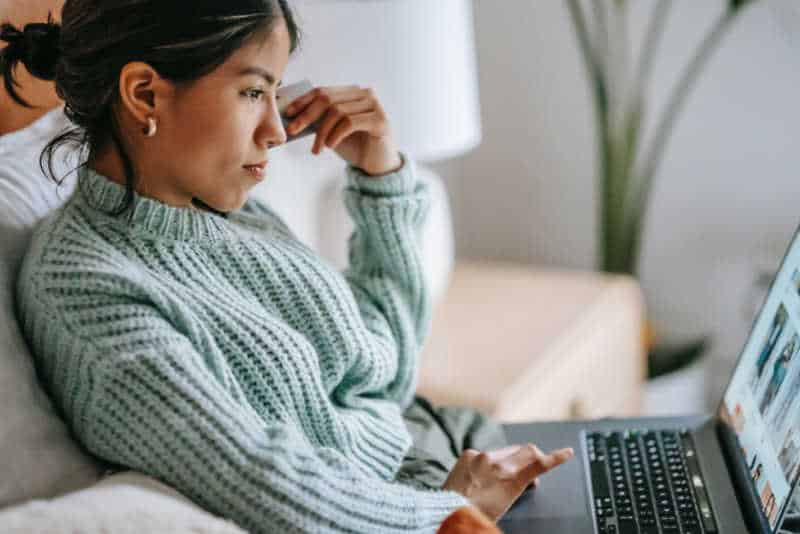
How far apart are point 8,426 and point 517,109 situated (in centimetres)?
184

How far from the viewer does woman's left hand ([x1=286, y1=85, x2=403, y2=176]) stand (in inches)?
49.1

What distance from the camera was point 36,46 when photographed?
1064mm

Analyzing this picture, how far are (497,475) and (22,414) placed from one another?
18.3 inches

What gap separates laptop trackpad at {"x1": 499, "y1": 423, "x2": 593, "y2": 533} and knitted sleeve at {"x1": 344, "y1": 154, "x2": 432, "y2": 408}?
20 centimetres

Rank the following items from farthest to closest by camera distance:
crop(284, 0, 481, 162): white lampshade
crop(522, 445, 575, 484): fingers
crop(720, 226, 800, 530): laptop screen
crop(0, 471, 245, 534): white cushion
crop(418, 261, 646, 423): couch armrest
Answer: crop(418, 261, 646, 423): couch armrest, crop(284, 0, 481, 162): white lampshade, crop(522, 445, 575, 484): fingers, crop(720, 226, 800, 530): laptop screen, crop(0, 471, 245, 534): white cushion

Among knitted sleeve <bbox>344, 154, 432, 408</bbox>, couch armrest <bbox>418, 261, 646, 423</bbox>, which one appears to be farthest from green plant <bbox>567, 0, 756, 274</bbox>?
knitted sleeve <bbox>344, 154, 432, 408</bbox>

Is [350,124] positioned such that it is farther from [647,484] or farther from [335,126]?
[647,484]

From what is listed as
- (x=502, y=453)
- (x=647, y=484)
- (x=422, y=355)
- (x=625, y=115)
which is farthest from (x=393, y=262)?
(x=625, y=115)

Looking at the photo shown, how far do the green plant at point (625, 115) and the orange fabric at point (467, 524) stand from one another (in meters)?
1.51

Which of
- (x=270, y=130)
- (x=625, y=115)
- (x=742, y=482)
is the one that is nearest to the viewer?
(x=270, y=130)

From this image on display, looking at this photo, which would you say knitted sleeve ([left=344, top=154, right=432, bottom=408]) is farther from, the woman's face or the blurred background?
the blurred background

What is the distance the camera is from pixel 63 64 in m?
1.01

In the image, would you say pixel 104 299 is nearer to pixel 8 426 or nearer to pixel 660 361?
pixel 8 426

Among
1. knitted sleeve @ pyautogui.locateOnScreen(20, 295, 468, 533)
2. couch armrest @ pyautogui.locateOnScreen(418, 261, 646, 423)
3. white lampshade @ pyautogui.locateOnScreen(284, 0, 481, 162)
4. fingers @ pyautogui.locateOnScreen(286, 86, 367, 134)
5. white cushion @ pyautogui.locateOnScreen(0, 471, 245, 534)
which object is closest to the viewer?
white cushion @ pyautogui.locateOnScreen(0, 471, 245, 534)
